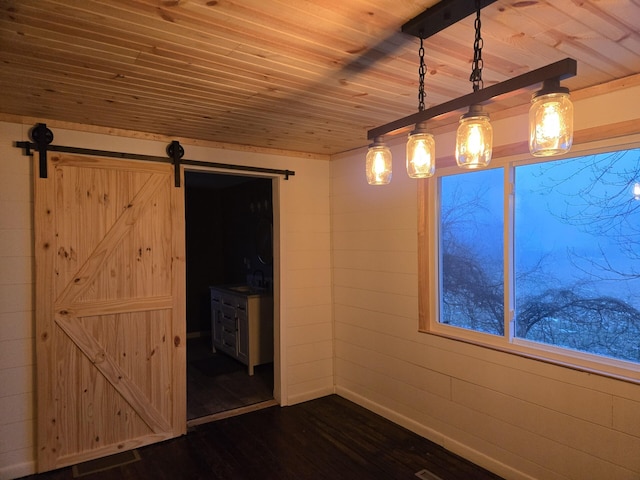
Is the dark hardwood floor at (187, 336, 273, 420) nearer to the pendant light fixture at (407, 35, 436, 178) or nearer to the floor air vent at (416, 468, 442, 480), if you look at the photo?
the floor air vent at (416, 468, 442, 480)

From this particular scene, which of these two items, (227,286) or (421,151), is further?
(227,286)

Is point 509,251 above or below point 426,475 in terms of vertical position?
above

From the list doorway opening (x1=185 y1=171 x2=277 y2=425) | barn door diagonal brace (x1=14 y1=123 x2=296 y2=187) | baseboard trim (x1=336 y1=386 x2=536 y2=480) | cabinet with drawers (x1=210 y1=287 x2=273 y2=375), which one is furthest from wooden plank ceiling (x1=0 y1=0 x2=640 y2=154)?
cabinet with drawers (x1=210 y1=287 x2=273 y2=375)

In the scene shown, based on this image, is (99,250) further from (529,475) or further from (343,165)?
(529,475)

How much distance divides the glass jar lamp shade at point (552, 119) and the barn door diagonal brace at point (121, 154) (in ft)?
9.05

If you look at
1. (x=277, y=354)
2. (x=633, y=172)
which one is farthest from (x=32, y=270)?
(x=633, y=172)

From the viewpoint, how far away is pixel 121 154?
3.13 m

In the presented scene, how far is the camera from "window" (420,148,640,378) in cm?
229

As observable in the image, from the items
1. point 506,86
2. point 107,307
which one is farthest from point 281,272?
point 506,86

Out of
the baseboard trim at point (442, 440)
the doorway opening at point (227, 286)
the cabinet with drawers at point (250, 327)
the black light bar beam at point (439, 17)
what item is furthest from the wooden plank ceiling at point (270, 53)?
the cabinet with drawers at point (250, 327)

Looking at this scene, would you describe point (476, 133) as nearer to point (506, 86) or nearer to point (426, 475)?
point (506, 86)

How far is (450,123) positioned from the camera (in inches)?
120

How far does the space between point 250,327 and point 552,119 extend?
4073 mm

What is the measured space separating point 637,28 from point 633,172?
2.84 feet
